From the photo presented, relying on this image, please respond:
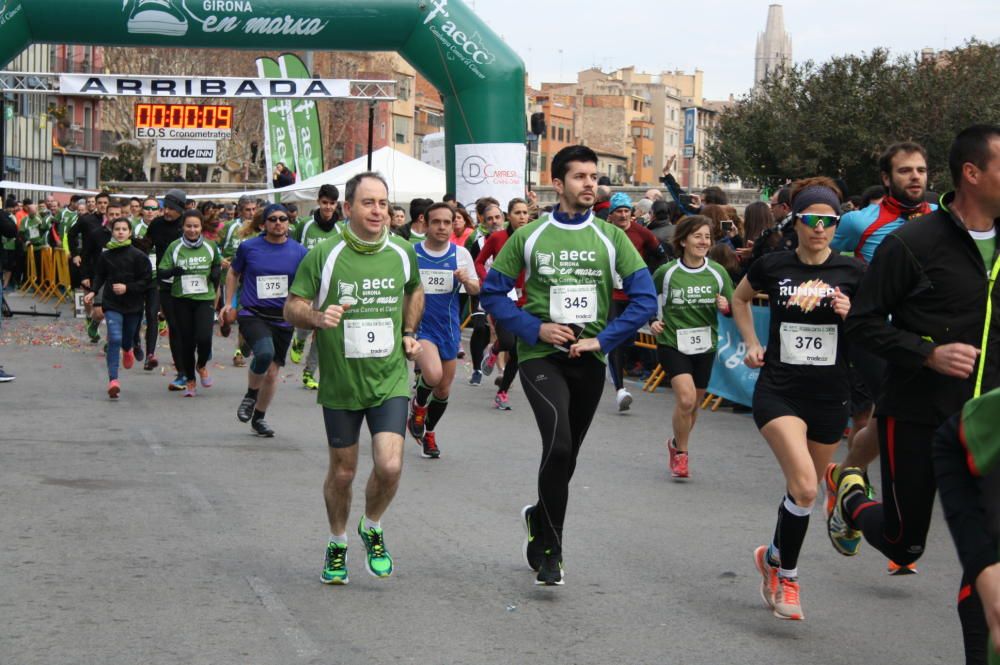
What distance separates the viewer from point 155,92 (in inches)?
957

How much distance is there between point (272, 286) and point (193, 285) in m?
2.63

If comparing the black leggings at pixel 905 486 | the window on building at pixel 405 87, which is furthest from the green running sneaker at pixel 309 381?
the window on building at pixel 405 87

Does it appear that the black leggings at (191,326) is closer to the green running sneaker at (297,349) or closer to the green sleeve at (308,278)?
the green running sneaker at (297,349)

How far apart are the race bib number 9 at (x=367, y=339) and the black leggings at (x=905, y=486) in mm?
2526

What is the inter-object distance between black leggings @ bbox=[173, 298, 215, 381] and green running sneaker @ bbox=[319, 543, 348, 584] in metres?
8.05

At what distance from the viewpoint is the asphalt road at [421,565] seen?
576 cm

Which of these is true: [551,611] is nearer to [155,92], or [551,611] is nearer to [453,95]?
[453,95]

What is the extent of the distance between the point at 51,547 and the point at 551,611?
2.69 metres

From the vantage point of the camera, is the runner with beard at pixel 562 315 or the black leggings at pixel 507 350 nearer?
the runner with beard at pixel 562 315

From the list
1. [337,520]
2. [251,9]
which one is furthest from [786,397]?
[251,9]

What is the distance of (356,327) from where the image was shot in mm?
6902

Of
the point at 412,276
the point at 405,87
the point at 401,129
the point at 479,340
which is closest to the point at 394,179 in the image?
the point at 479,340

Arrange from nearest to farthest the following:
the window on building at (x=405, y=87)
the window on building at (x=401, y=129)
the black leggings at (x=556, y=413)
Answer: the black leggings at (x=556, y=413), the window on building at (x=405, y=87), the window on building at (x=401, y=129)

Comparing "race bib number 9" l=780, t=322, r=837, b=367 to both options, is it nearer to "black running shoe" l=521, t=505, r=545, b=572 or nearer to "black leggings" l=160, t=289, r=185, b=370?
"black running shoe" l=521, t=505, r=545, b=572
